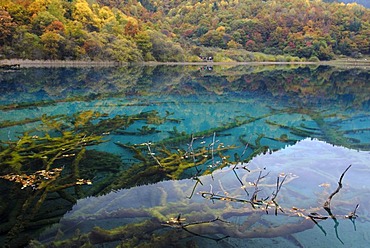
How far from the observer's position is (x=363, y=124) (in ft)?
33.8

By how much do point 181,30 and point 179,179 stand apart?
87.7 metres

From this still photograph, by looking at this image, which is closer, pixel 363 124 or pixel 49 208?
pixel 49 208

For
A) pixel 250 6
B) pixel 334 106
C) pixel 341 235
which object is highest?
pixel 250 6

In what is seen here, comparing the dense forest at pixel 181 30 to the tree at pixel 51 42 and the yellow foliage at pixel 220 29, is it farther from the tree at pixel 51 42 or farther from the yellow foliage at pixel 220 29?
the yellow foliage at pixel 220 29

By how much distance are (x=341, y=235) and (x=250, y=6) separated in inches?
4245

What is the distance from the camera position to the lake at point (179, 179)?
363 cm

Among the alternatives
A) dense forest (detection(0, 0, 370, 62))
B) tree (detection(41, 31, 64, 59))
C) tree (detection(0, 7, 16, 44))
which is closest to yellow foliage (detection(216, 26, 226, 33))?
dense forest (detection(0, 0, 370, 62))

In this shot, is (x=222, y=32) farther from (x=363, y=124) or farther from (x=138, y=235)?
(x=138, y=235)

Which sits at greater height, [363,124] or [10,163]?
[10,163]

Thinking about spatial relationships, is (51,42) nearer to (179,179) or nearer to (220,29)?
(179,179)

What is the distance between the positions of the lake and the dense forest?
31409 mm

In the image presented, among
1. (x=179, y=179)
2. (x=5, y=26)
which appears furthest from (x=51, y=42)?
(x=179, y=179)

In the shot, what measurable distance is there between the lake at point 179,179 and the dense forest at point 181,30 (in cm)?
3141

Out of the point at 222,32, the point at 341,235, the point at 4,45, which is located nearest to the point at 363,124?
the point at 341,235
